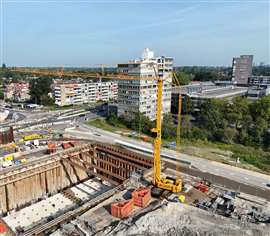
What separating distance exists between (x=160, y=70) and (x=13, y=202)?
51.4 m

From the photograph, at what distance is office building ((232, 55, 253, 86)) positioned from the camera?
161m

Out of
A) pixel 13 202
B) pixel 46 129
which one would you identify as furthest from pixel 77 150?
pixel 46 129

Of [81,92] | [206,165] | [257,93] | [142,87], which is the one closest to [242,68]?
[257,93]

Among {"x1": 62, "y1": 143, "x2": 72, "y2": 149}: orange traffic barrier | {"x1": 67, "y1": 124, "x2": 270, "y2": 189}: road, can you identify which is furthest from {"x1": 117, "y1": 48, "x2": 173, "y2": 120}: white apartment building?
{"x1": 62, "y1": 143, "x2": 72, "y2": 149}: orange traffic barrier

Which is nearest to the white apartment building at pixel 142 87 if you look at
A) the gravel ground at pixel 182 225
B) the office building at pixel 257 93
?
the gravel ground at pixel 182 225

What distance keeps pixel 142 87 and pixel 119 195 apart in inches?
1571

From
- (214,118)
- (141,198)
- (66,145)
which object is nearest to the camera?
(141,198)

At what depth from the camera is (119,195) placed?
97.1 feet

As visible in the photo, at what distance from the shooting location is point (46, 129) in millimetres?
61719

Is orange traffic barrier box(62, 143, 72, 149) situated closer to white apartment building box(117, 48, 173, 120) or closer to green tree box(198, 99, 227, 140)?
white apartment building box(117, 48, 173, 120)

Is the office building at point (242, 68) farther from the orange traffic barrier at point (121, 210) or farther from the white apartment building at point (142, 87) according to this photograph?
the orange traffic barrier at point (121, 210)

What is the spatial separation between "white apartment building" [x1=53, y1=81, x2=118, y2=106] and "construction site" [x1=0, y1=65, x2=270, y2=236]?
51036mm

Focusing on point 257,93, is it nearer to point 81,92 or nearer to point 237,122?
point 237,122

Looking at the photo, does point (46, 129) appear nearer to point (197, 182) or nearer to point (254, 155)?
point (197, 182)
